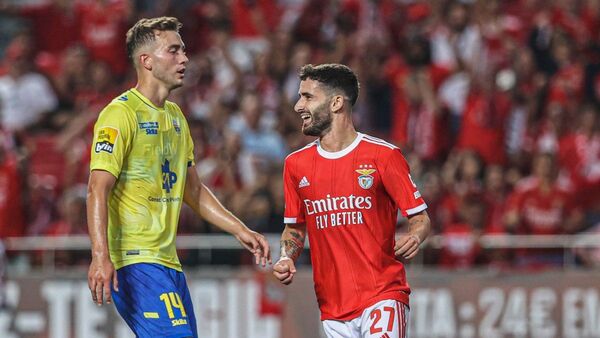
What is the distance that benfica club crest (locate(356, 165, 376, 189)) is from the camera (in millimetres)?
7836

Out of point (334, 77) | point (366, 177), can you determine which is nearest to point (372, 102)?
point (334, 77)

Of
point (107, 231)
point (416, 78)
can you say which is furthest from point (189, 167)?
point (416, 78)

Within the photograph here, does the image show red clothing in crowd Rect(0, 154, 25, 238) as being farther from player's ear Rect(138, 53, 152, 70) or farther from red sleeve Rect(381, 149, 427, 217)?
red sleeve Rect(381, 149, 427, 217)

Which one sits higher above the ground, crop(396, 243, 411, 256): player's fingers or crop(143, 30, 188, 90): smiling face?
crop(143, 30, 188, 90): smiling face

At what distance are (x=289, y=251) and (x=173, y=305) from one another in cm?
92

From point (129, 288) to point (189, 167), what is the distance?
1.05m

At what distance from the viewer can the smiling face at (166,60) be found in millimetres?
7805

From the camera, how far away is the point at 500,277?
13.0 meters

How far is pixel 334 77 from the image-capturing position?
8.07 meters

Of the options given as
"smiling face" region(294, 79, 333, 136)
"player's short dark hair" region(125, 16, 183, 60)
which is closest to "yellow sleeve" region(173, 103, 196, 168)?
"player's short dark hair" region(125, 16, 183, 60)

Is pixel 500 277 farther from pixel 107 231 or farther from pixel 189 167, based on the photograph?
pixel 107 231

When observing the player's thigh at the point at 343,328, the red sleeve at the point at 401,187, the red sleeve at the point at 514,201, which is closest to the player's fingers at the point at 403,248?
the red sleeve at the point at 401,187

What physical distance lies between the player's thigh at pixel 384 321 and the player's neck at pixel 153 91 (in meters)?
1.86

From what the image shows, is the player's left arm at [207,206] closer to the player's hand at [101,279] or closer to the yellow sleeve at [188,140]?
the yellow sleeve at [188,140]
